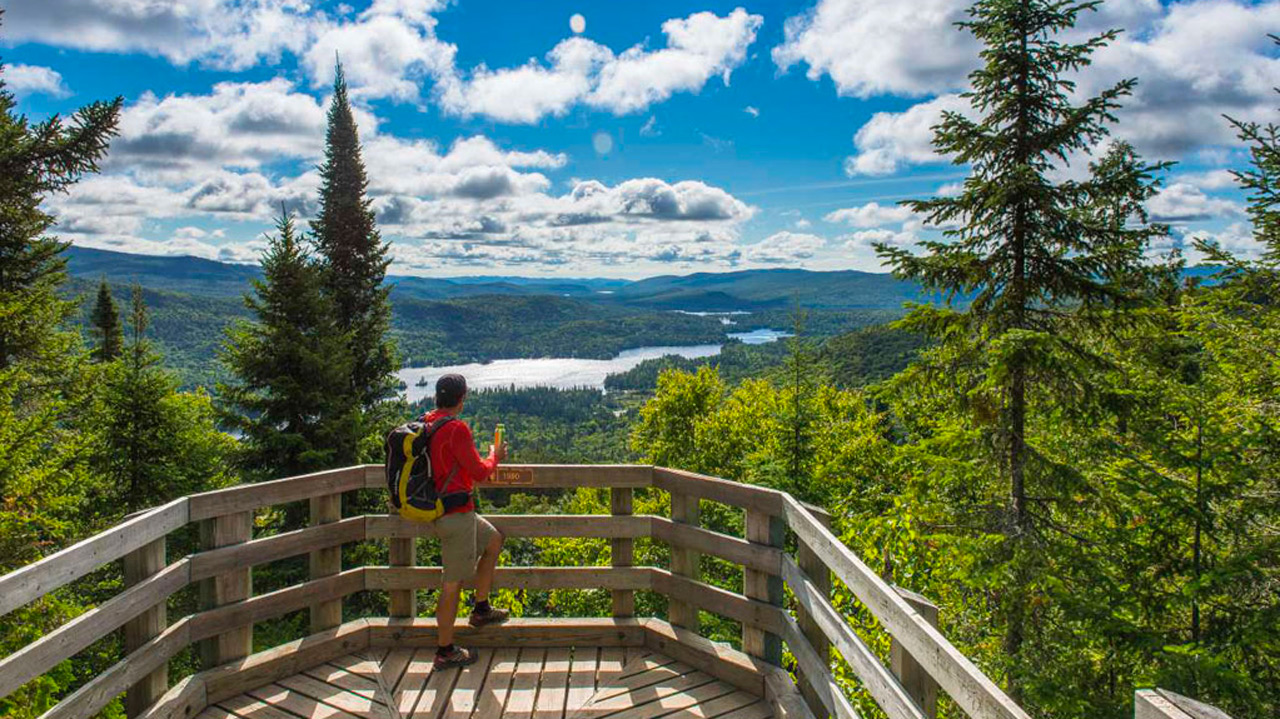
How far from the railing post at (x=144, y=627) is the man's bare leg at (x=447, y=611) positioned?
4.77 ft

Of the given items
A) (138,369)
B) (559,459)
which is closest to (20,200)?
(138,369)

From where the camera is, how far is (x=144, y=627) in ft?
11.6

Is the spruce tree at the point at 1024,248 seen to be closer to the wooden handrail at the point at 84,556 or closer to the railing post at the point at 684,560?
the railing post at the point at 684,560

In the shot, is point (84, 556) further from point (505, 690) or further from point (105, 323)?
point (105, 323)

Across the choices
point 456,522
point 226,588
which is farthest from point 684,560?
point 226,588

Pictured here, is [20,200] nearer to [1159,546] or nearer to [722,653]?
[722,653]

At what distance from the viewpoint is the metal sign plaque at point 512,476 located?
14.7 ft

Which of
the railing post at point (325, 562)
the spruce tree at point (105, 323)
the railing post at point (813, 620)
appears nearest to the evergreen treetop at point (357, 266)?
the spruce tree at point (105, 323)

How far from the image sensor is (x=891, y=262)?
29.1ft

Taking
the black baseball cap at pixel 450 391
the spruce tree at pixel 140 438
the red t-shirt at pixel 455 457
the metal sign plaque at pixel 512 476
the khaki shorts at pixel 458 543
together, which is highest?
the black baseball cap at pixel 450 391

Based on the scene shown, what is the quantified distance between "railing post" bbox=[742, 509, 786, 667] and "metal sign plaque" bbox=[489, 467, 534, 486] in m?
1.55

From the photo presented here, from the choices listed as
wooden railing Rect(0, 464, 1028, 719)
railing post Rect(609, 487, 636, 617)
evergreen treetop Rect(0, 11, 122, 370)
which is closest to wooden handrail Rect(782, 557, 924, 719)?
wooden railing Rect(0, 464, 1028, 719)

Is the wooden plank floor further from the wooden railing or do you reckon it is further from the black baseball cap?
the black baseball cap

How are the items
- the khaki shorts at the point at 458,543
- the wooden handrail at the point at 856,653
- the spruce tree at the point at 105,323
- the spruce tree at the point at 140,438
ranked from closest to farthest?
the wooden handrail at the point at 856,653 < the khaki shorts at the point at 458,543 < the spruce tree at the point at 140,438 < the spruce tree at the point at 105,323
